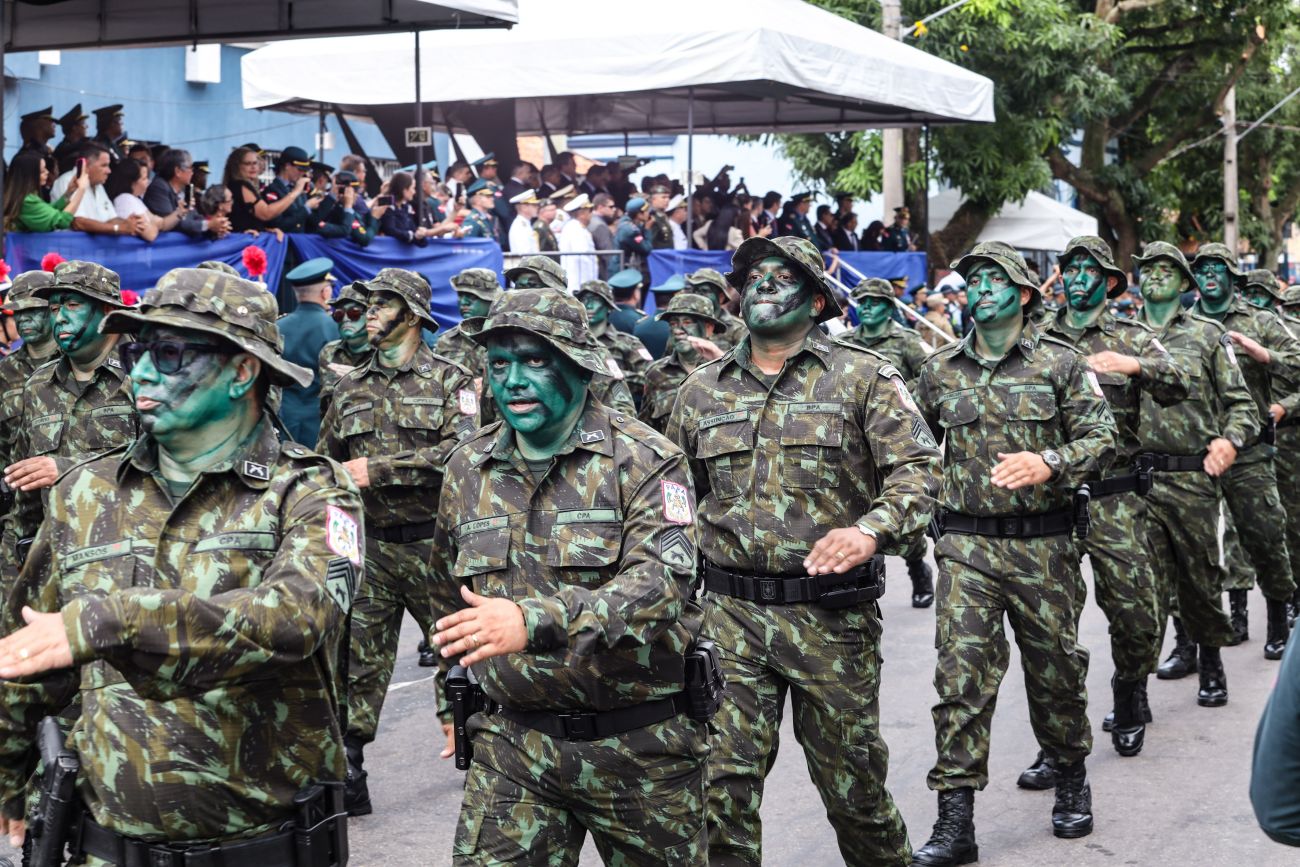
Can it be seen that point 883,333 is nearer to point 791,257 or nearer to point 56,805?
point 791,257

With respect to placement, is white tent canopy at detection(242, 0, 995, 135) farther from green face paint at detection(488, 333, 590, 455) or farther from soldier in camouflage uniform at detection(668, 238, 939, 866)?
green face paint at detection(488, 333, 590, 455)

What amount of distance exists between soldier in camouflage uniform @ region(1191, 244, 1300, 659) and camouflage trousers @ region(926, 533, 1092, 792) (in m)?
3.71

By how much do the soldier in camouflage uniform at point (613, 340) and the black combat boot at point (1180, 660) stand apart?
4.13m

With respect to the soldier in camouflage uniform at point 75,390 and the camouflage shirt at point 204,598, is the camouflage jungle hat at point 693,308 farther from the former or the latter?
the camouflage shirt at point 204,598

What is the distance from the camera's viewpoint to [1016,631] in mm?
7160

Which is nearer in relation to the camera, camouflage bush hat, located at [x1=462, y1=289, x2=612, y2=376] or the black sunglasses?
the black sunglasses

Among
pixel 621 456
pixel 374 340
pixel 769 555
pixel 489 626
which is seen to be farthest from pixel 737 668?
pixel 374 340

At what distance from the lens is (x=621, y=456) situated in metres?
4.56

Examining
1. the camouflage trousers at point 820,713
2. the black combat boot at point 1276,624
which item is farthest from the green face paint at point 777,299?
the black combat boot at point 1276,624

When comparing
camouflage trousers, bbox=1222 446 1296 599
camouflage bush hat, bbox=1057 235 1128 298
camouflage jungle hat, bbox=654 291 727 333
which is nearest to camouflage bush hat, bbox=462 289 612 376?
camouflage bush hat, bbox=1057 235 1128 298

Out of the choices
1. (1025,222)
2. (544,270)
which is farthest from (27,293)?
(1025,222)

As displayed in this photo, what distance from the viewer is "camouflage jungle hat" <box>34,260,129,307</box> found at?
7.57 metres

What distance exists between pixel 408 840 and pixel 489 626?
3.45m

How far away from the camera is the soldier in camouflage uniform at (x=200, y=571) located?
371 centimetres
